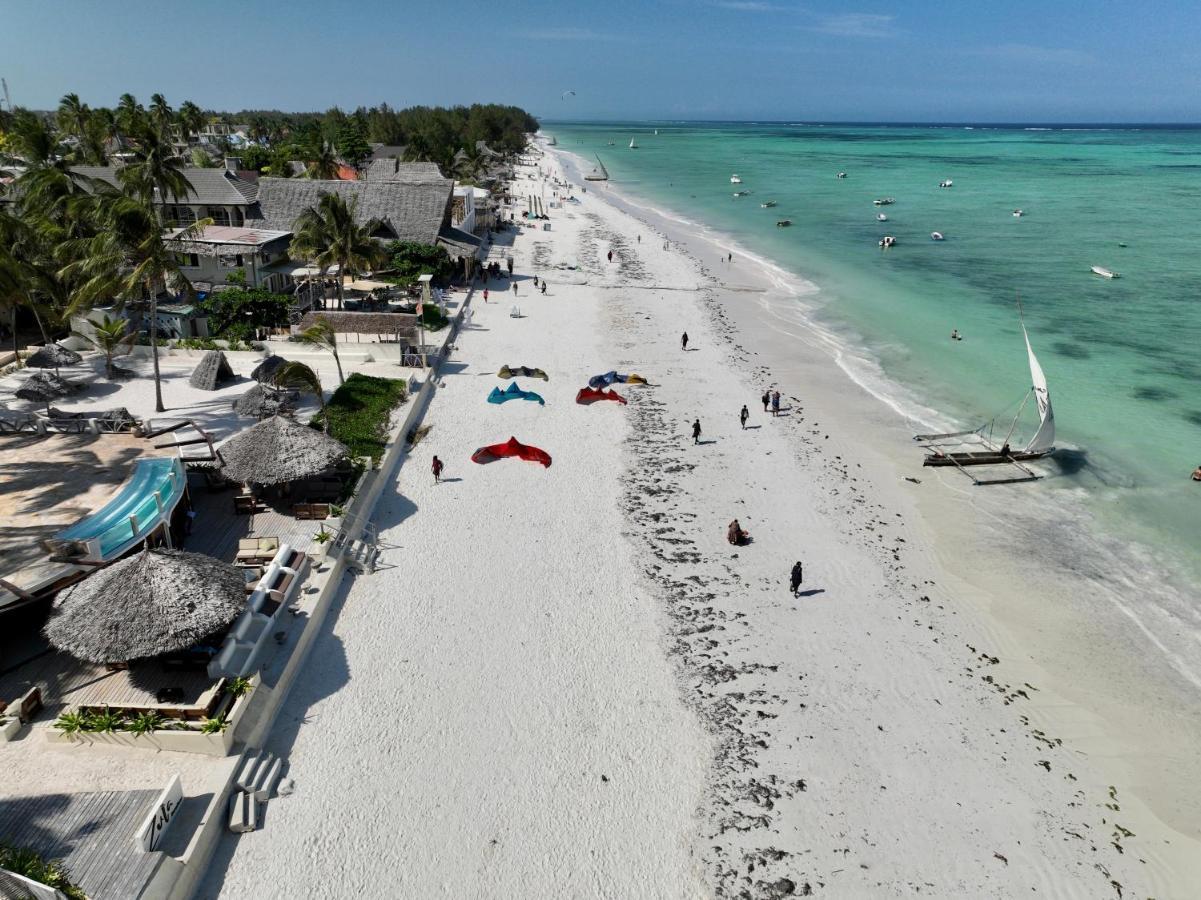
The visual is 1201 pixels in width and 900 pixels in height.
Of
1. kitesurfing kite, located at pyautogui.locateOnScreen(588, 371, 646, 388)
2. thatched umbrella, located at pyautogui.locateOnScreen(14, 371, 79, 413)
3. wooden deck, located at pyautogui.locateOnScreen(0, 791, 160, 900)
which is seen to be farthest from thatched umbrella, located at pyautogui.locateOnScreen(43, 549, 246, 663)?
kitesurfing kite, located at pyautogui.locateOnScreen(588, 371, 646, 388)

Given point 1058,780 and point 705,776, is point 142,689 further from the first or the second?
point 1058,780

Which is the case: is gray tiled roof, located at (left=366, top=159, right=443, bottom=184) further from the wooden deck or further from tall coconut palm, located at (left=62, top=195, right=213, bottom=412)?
the wooden deck

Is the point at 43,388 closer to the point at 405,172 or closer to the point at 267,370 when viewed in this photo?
the point at 267,370

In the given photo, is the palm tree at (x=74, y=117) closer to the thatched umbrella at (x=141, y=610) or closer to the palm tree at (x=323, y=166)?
the palm tree at (x=323, y=166)

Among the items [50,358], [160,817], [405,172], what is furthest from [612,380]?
[405,172]

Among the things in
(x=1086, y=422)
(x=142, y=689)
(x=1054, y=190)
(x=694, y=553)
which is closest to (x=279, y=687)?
(x=142, y=689)
